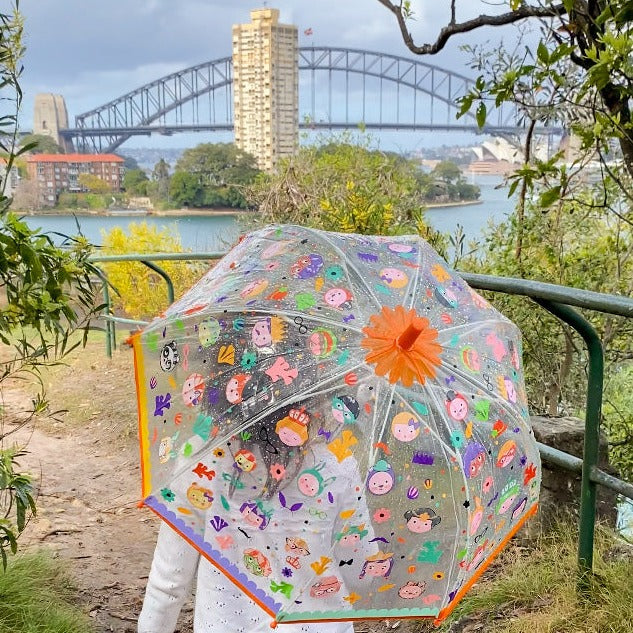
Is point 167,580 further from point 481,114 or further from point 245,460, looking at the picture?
point 481,114

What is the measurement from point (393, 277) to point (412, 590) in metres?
0.57

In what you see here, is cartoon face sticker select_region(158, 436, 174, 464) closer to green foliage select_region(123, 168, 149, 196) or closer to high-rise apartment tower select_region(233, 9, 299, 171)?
green foliage select_region(123, 168, 149, 196)

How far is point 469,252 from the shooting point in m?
4.08

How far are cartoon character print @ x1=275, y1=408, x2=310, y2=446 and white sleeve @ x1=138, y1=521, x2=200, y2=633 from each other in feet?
1.20

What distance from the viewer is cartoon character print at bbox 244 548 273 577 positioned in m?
1.32

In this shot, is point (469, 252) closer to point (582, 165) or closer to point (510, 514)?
point (582, 165)

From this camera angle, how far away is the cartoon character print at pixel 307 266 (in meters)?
Result: 1.46

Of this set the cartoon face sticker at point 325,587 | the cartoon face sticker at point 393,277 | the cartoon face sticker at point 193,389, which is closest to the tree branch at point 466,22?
the cartoon face sticker at point 393,277

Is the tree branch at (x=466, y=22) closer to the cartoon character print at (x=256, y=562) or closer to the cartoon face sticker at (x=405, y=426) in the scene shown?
the cartoon face sticker at (x=405, y=426)

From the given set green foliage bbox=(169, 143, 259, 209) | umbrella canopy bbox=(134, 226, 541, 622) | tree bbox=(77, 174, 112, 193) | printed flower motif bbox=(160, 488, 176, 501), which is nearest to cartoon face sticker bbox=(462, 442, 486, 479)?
umbrella canopy bbox=(134, 226, 541, 622)

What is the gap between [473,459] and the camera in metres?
1.36

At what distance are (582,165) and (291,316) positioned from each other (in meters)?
2.04

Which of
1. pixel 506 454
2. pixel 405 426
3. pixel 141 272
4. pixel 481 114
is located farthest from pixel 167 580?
pixel 141 272

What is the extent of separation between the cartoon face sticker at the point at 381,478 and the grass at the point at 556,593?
0.71m
